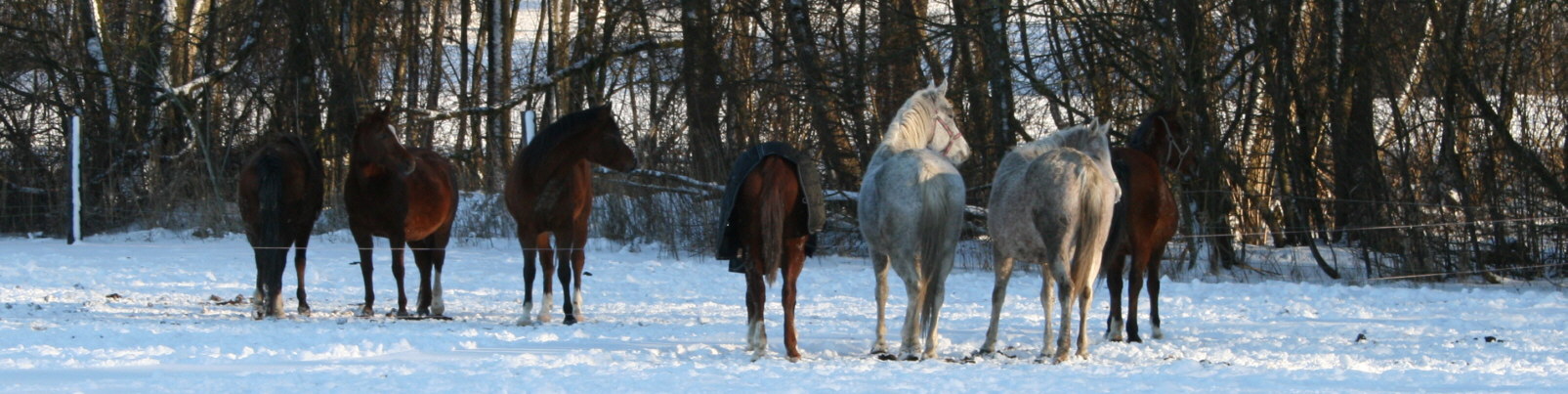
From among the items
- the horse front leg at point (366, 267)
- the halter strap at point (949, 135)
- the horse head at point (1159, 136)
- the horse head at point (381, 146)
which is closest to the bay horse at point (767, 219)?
the halter strap at point (949, 135)

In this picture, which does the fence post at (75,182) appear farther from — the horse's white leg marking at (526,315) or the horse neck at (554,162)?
the horse's white leg marking at (526,315)

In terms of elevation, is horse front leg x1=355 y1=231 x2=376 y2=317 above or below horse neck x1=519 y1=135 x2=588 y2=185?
below

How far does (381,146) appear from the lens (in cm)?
1001

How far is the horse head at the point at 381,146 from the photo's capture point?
1000 centimetres

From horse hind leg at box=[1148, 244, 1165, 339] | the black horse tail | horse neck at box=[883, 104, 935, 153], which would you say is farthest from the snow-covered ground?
horse neck at box=[883, 104, 935, 153]

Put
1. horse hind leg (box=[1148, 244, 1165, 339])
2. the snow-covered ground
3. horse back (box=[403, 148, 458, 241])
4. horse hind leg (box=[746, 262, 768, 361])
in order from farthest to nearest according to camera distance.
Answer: horse back (box=[403, 148, 458, 241]) → horse hind leg (box=[1148, 244, 1165, 339]) → horse hind leg (box=[746, 262, 768, 361]) → the snow-covered ground

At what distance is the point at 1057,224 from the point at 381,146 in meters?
5.08

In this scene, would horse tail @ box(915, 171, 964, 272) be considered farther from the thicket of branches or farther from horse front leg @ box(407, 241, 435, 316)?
the thicket of branches

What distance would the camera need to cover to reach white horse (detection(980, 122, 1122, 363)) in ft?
23.5

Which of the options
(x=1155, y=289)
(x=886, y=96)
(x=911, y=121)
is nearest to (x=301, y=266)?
(x=911, y=121)

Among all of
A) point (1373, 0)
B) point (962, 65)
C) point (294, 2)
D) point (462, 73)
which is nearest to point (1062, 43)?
point (962, 65)

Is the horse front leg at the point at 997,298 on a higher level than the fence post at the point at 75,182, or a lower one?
lower

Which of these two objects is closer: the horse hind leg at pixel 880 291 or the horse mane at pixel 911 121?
the horse hind leg at pixel 880 291

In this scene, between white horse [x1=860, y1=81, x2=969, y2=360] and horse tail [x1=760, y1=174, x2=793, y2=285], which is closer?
white horse [x1=860, y1=81, x2=969, y2=360]
